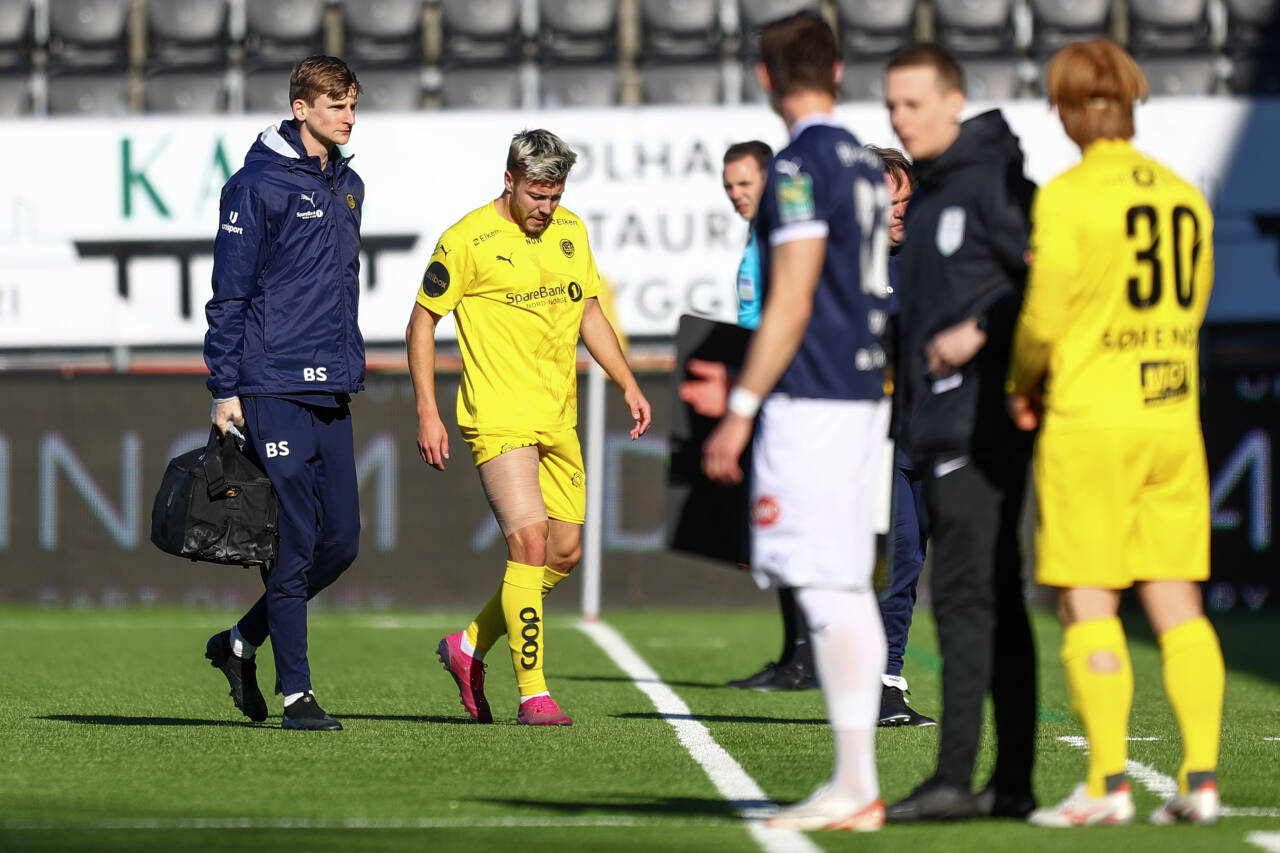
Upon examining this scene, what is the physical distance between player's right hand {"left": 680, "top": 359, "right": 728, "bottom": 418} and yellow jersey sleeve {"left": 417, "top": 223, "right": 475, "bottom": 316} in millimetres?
2028

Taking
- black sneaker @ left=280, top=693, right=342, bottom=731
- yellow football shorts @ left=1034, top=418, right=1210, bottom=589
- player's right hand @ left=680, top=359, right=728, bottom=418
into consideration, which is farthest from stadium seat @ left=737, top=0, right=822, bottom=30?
yellow football shorts @ left=1034, top=418, right=1210, bottom=589

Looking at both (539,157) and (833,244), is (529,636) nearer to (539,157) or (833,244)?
(539,157)

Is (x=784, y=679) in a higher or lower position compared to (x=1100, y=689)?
lower

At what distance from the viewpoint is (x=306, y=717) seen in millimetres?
6738

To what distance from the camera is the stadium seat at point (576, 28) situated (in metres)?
18.3

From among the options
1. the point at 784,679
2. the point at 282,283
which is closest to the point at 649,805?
the point at 282,283

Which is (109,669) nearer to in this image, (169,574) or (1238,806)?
(169,574)

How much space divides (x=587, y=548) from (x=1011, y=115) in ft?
18.3

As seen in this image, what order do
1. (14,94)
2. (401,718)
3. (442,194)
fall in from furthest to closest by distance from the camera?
(14,94), (442,194), (401,718)

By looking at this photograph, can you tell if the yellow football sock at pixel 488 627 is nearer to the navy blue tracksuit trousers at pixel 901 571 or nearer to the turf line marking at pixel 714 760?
the turf line marking at pixel 714 760

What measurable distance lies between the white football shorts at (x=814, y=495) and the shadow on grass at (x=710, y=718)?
2.73 metres

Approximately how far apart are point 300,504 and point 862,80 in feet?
39.3

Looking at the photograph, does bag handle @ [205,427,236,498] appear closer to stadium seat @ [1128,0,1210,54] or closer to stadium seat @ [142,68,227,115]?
stadium seat @ [142,68,227,115]

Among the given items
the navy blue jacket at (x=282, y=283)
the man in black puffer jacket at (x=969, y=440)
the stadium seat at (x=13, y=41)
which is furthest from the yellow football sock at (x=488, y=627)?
the stadium seat at (x=13, y=41)
